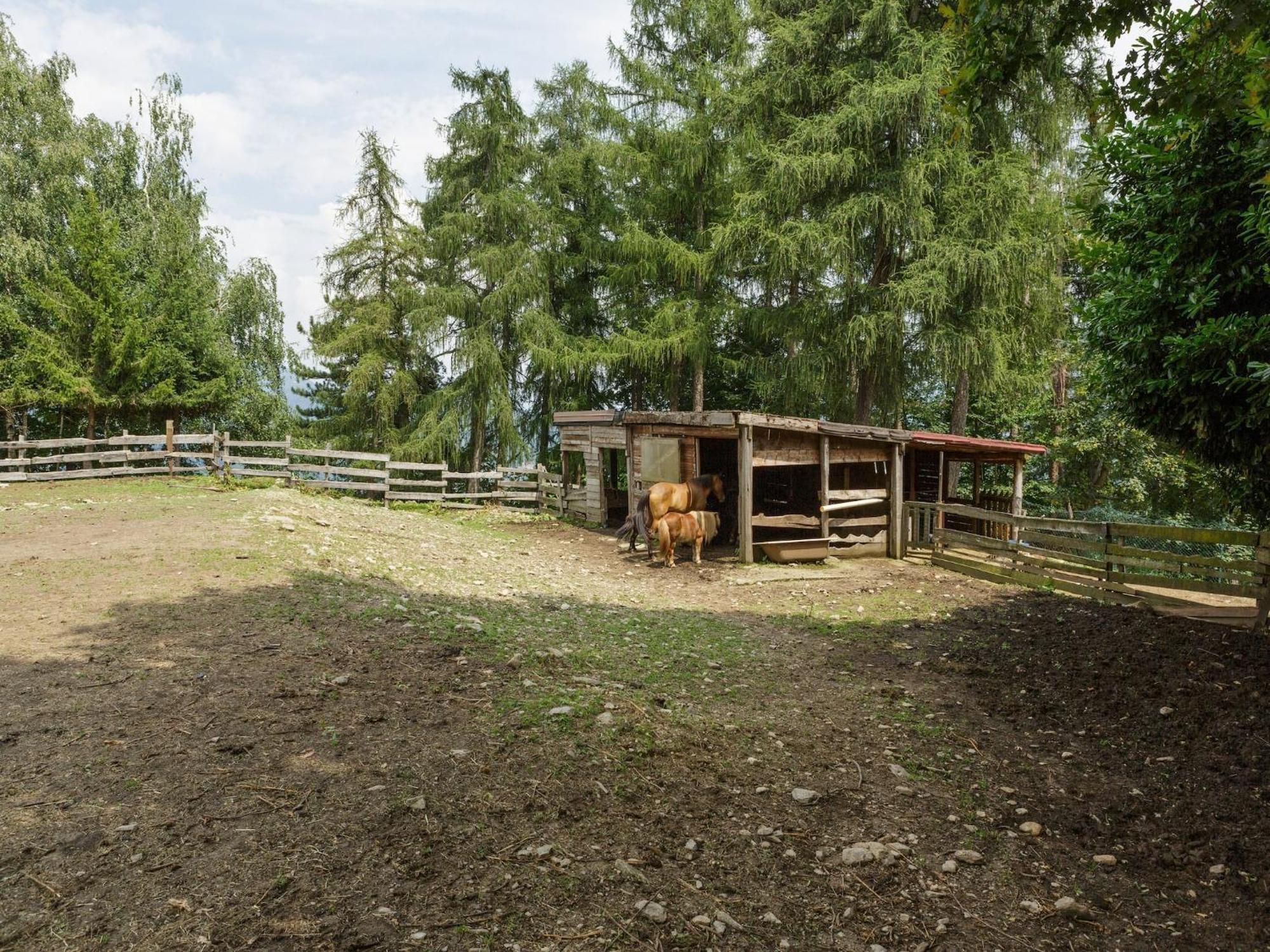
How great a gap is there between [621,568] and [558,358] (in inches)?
459

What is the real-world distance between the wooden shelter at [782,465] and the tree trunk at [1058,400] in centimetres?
421

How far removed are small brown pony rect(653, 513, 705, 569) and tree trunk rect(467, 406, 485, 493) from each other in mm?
13106

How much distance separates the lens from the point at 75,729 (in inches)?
177

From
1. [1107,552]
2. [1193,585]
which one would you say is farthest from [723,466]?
[1193,585]

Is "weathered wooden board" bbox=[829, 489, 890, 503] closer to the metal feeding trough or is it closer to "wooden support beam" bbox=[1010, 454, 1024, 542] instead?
the metal feeding trough

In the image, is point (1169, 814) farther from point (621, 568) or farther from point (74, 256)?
point (74, 256)

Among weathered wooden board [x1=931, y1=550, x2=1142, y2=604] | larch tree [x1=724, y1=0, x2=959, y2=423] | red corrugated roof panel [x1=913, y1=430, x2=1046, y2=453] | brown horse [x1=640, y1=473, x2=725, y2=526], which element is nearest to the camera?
weathered wooden board [x1=931, y1=550, x2=1142, y2=604]

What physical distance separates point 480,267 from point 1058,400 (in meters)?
20.6

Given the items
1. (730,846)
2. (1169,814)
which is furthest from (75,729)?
(1169,814)

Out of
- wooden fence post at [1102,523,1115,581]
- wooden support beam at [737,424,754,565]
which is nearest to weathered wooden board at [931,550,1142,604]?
wooden fence post at [1102,523,1115,581]

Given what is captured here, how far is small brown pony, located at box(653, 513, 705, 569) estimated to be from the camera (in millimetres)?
13328

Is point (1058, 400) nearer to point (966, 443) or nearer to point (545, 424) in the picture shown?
point (966, 443)

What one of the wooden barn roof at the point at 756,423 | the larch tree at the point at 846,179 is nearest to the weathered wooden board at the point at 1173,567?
the wooden barn roof at the point at 756,423

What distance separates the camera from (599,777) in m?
4.23
